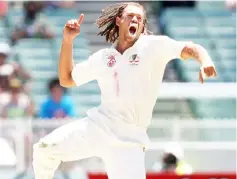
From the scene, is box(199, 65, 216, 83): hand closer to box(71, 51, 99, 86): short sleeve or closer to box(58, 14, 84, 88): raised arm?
box(71, 51, 99, 86): short sleeve

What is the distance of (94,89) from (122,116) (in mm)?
7141

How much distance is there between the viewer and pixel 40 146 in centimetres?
562

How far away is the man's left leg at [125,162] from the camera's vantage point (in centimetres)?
546

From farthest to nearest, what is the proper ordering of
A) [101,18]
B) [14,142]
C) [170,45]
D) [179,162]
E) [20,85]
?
[20,85]
[179,162]
[14,142]
[101,18]
[170,45]

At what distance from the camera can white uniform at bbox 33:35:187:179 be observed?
5496 millimetres

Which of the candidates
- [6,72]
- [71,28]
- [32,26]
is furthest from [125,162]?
[32,26]

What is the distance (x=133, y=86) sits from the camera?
550cm

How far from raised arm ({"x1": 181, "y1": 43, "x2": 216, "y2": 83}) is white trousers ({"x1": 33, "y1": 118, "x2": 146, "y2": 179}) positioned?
695 mm

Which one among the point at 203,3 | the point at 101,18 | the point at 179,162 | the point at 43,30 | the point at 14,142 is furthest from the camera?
the point at 203,3

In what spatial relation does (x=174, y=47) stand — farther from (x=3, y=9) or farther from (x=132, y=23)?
(x=3, y=9)

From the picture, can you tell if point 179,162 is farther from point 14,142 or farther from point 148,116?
point 148,116

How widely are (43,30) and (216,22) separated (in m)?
2.85

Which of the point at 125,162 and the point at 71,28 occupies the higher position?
→ the point at 71,28

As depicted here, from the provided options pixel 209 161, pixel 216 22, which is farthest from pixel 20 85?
pixel 216 22
